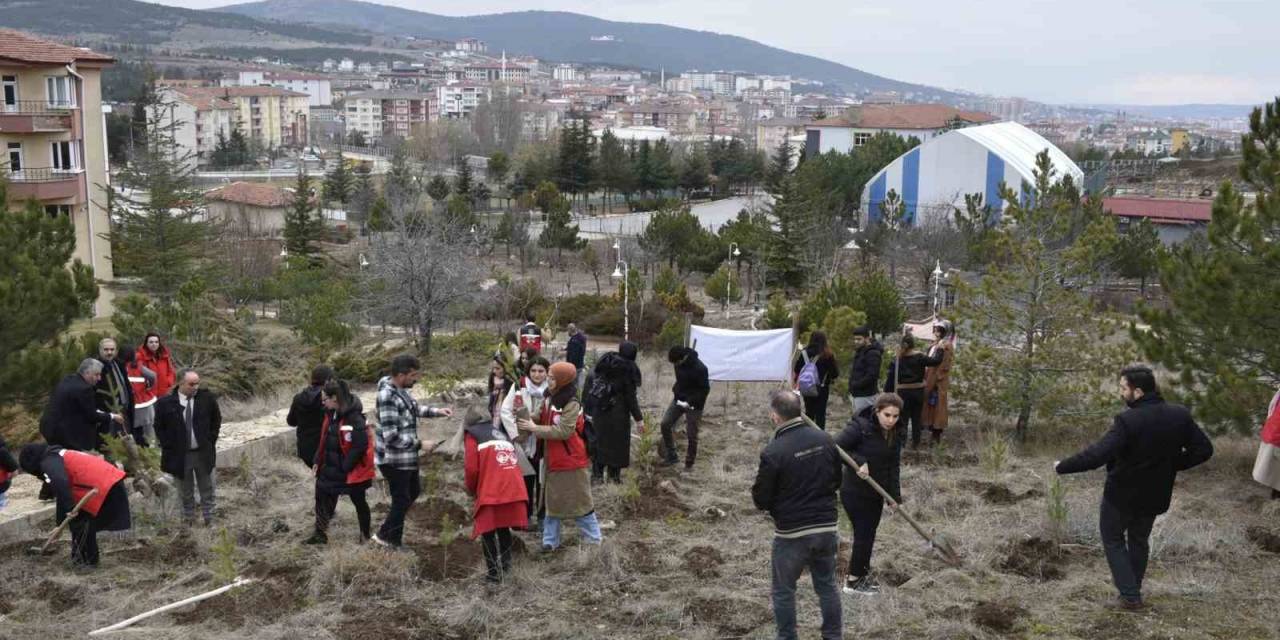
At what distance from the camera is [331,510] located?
7.61 m

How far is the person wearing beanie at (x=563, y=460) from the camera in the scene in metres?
7.04

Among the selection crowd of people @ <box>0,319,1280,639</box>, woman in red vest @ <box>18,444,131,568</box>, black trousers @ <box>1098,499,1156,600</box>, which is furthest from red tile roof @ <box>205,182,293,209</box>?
black trousers @ <box>1098,499,1156,600</box>

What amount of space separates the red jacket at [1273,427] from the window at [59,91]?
30650mm

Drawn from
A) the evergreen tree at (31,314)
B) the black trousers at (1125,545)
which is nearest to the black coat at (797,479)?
the black trousers at (1125,545)

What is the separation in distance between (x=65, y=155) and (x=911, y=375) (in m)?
28.0

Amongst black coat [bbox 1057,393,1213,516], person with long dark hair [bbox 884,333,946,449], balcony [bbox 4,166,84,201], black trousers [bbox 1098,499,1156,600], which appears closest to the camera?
black coat [bbox 1057,393,1213,516]

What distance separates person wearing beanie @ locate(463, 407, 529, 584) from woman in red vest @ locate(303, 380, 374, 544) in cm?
78

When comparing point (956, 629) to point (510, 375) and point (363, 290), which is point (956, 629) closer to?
A: point (510, 375)

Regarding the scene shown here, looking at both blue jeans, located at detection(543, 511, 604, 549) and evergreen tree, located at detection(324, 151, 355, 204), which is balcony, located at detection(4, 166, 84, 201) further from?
evergreen tree, located at detection(324, 151, 355, 204)

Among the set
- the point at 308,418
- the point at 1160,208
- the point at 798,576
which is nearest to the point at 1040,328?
the point at 798,576

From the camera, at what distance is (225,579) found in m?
6.77

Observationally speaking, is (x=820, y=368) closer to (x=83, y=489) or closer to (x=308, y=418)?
(x=308, y=418)

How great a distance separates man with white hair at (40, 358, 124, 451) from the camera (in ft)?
26.3

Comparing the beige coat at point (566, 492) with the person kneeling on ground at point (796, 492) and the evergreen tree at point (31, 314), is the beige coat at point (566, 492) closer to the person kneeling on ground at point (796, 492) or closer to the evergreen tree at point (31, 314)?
the person kneeling on ground at point (796, 492)
